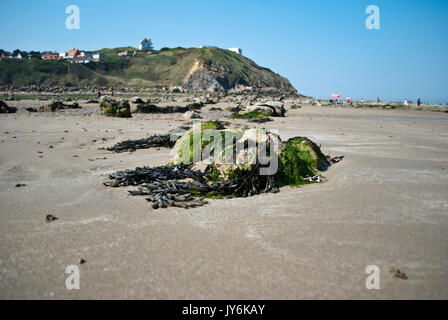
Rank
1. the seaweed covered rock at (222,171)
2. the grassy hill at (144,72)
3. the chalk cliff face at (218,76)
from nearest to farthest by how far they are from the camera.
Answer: the seaweed covered rock at (222,171), the grassy hill at (144,72), the chalk cliff face at (218,76)

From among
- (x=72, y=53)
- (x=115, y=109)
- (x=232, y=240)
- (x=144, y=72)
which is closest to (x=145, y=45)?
(x=72, y=53)

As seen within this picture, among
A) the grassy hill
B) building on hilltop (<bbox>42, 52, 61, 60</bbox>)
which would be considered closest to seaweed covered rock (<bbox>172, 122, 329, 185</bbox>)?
the grassy hill

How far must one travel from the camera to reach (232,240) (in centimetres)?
289

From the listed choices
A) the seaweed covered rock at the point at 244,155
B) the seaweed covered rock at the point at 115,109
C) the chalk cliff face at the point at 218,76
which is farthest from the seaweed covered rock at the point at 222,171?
the chalk cliff face at the point at 218,76

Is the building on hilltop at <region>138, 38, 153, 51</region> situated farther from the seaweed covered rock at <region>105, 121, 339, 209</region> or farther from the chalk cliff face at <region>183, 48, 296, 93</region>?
the seaweed covered rock at <region>105, 121, 339, 209</region>

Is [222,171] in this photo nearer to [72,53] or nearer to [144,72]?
[144,72]

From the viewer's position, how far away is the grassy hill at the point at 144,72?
68.8 m

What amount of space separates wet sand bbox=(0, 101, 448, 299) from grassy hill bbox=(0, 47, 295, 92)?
7270 centimetres

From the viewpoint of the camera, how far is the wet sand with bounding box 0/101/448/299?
2.18m

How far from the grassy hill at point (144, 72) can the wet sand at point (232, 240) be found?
7270cm

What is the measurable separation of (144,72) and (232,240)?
325 ft

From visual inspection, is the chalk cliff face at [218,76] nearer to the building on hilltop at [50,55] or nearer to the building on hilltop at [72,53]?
the building on hilltop at [72,53]
